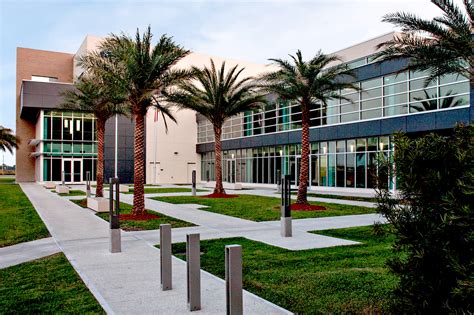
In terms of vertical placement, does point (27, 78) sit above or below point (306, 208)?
above

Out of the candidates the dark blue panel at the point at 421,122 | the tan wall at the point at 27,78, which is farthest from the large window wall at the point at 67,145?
the dark blue panel at the point at 421,122

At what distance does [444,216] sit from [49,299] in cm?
550

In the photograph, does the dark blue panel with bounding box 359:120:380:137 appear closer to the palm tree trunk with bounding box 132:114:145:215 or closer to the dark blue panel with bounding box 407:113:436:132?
the dark blue panel with bounding box 407:113:436:132

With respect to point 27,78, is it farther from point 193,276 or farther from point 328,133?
point 193,276

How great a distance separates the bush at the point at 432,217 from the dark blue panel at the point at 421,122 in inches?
906

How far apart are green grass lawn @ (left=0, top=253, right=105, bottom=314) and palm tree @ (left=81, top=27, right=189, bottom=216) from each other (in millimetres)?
8406

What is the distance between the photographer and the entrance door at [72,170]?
49.6 metres

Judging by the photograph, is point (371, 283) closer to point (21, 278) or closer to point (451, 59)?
point (21, 278)

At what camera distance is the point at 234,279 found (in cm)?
474

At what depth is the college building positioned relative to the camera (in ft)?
88.6

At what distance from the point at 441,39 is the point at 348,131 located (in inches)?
741

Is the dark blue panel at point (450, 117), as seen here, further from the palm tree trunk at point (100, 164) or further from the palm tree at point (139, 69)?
the palm tree trunk at point (100, 164)

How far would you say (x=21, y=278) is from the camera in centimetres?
757

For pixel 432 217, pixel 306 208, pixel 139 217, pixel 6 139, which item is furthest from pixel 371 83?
pixel 6 139
